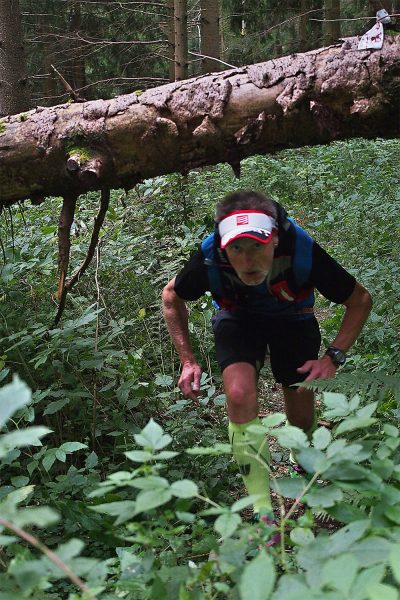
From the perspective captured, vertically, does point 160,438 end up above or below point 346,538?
above

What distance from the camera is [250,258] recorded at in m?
3.12

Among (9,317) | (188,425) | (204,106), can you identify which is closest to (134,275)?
(9,317)

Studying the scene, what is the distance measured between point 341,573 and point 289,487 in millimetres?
512

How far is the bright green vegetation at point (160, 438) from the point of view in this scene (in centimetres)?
139

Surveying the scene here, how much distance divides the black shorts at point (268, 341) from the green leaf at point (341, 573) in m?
2.38

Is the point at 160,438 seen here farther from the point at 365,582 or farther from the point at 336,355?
the point at 336,355

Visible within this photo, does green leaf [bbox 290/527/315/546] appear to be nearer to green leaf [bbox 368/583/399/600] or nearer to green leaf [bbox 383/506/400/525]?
green leaf [bbox 383/506/400/525]

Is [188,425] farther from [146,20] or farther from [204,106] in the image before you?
[146,20]

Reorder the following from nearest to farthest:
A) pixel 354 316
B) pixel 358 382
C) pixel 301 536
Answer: pixel 301 536 → pixel 358 382 → pixel 354 316

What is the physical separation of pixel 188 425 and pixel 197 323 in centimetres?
145

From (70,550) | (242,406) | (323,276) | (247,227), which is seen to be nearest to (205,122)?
(247,227)

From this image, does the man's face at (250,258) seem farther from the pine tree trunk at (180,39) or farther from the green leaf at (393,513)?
the pine tree trunk at (180,39)

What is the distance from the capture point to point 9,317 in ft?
15.0

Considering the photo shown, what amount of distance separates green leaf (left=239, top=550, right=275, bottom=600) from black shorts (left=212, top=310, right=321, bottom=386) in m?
2.37
